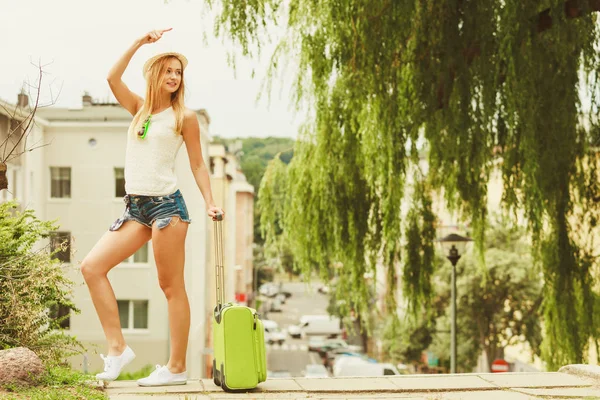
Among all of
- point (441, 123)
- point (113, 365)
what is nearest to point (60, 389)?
point (113, 365)

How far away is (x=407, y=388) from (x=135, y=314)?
30.5 metres

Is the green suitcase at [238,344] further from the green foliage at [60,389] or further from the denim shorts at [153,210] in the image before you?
the green foliage at [60,389]

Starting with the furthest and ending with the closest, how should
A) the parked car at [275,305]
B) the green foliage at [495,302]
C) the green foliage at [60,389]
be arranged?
the parked car at [275,305] < the green foliage at [495,302] < the green foliage at [60,389]

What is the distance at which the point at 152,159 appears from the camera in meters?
5.36

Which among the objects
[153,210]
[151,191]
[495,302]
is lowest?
[495,302]

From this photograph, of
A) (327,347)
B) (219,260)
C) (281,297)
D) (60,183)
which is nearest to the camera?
(219,260)

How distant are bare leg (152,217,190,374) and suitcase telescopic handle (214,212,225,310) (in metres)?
0.20

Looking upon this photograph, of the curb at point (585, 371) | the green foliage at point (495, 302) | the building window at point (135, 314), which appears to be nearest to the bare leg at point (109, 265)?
the curb at point (585, 371)

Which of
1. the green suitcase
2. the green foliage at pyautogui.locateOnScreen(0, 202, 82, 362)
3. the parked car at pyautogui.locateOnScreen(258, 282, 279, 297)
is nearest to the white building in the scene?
the green foliage at pyautogui.locateOnScreen(0, 202, 82, 362)

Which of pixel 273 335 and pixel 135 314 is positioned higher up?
pixel 135 314

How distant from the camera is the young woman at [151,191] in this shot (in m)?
5.36

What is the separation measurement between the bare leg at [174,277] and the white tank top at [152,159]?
8.8 inches

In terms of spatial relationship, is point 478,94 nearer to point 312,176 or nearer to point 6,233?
point 312,176

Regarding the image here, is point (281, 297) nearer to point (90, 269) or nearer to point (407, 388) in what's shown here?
point (407, 388)
